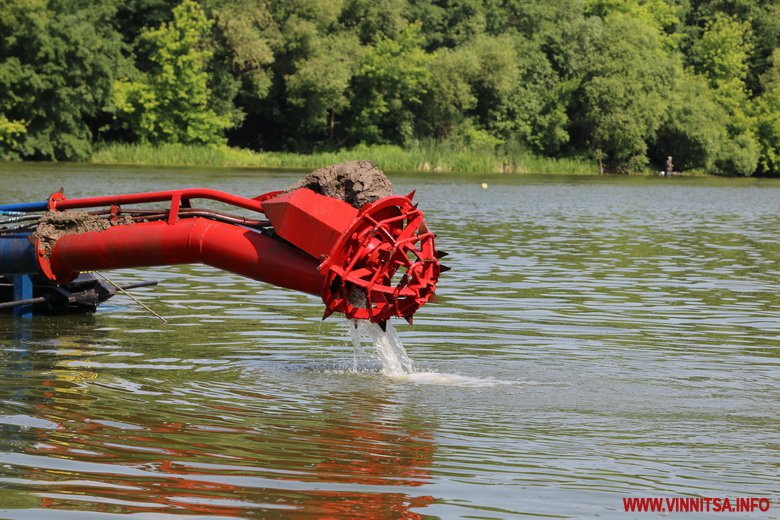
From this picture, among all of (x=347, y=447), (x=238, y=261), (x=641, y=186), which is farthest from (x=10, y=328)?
(x=641, y=186)

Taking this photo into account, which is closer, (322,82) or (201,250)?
(201,250)

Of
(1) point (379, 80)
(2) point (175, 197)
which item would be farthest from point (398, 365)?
(1) point (379, 80)

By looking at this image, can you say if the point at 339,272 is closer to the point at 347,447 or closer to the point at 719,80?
the point at 347,447

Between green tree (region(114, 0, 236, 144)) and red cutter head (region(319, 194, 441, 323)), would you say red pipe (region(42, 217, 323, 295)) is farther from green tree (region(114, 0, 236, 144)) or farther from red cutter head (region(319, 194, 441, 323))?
green tree (region(114, 0, 236, 144))

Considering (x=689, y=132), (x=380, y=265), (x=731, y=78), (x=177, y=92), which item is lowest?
(x=380, y=265)

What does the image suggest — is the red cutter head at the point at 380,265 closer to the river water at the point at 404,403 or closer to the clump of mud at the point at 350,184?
the clump of mud at the point at 350,184

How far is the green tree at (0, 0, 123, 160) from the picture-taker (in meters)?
80.7

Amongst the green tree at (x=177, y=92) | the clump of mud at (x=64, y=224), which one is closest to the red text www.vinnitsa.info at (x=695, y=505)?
the clump of mud at (x=64, y=224)

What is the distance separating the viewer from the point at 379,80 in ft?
329

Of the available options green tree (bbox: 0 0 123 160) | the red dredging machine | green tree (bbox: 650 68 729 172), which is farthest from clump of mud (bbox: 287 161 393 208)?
green tree (bbox: 650 68 729 172)

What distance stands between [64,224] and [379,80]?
87.4 metres

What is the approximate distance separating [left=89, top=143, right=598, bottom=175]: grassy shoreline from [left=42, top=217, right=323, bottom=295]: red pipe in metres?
67.9

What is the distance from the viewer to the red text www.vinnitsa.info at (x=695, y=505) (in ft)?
28.8

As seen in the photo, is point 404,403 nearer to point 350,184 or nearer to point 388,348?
point 388,348
